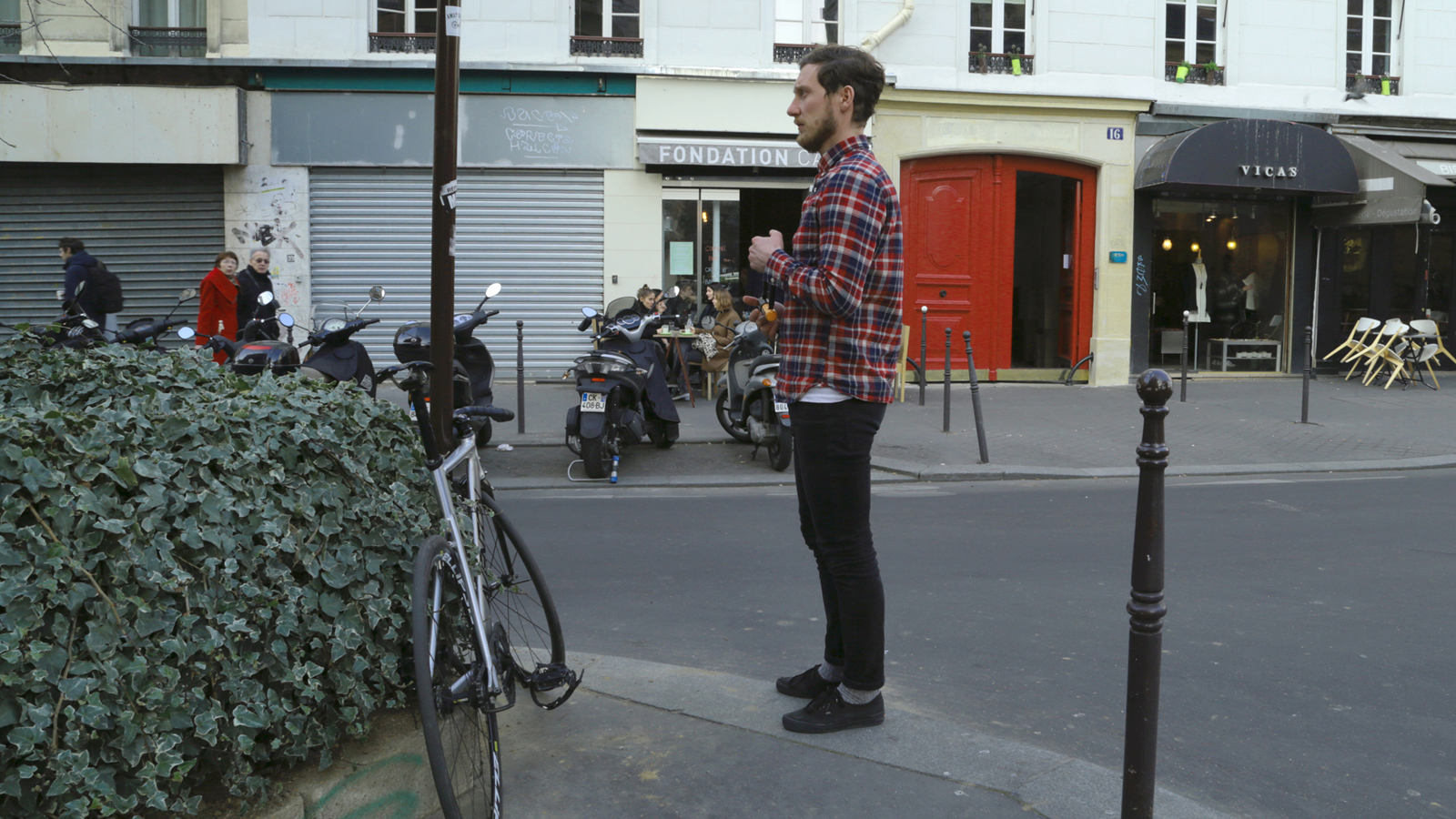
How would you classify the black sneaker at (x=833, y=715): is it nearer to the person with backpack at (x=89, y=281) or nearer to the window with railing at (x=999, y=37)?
the person with backpack at (x=89, y=281)

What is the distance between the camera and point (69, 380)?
3598 millimetres

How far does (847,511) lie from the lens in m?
3.51

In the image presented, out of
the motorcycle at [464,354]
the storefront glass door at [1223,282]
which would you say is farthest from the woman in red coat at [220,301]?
the storefront glass door at [1223,282]

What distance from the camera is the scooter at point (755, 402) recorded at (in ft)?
31.1

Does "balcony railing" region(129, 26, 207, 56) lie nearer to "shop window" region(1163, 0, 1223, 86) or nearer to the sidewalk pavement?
the sidewalk pavement

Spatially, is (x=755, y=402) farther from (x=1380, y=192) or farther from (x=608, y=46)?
(x=1380, y=192)

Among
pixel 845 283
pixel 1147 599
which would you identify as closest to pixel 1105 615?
pixel 845 283

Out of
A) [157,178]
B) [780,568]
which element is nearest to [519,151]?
[157,178]

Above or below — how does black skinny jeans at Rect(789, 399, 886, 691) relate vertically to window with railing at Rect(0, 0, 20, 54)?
below

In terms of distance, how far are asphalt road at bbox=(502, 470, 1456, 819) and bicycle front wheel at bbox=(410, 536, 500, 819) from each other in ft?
5.12

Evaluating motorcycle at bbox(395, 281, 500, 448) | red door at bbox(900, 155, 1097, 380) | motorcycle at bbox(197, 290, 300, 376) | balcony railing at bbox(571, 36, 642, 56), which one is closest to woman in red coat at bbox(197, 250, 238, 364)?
motorcycle at bbox(197, 290, 300, 376)

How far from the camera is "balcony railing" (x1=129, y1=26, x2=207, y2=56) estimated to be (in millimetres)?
16125

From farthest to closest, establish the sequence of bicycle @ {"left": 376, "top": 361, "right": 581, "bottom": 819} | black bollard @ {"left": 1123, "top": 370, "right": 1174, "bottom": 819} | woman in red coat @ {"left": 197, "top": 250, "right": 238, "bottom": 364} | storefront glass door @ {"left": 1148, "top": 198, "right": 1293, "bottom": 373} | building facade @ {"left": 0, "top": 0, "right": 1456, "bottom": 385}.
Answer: storefront glass door @ {"left": 1148, "top": 198, "right": 1293, "bottom": 373}, building facade @ {"left": 0, "top": 0, "right": 1456, "bottom": 385}, woman in red coat @ {"left": 197, "top": 250, "right": 238, "bottom": 364}, bicycle @ {"left": 376, "top": 361, "right": 581, "bottom": 819}, black bollard @ {"left": 1123, "top": 370, "right": 1174, "bottom": 819}

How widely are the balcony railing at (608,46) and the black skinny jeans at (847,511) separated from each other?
1377 centimetres
